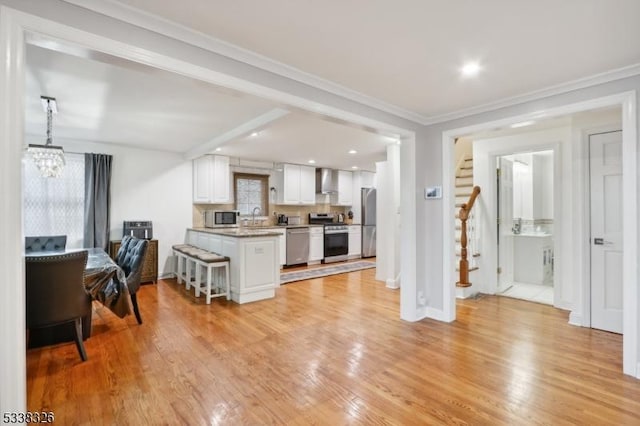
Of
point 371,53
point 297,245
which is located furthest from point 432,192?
point 297,245

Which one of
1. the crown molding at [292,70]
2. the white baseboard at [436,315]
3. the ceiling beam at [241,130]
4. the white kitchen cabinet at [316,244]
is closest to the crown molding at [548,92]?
the crown molding at [292,70]

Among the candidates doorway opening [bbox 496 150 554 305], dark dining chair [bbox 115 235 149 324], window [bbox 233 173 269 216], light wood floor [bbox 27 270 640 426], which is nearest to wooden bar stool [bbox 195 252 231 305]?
light wood floor [bbox 27 270 640 426]

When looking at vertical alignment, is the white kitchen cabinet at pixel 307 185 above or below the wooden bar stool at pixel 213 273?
above

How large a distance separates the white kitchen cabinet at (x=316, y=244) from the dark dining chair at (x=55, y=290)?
16.2 feet

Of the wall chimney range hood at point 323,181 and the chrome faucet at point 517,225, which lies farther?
the wall chimney range hood at point 323,181

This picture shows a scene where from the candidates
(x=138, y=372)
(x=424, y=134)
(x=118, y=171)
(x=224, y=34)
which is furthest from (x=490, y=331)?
(x=118, y=171)

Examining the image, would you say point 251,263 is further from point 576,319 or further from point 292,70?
point 576,319

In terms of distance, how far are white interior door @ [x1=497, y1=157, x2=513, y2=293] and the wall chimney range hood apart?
13.2 feet

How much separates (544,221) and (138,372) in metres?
6.88

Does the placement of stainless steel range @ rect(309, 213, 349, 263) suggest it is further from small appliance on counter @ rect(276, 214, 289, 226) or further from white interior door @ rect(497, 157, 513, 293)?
white interior door @ rect(497, 157, 513, 293)

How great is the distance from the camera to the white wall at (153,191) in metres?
5.41

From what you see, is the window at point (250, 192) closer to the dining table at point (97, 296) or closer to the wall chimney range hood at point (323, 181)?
the wall chimney range hood at point (323, 181)

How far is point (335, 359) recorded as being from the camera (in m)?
2.67

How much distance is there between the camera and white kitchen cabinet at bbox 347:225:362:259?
801cm
